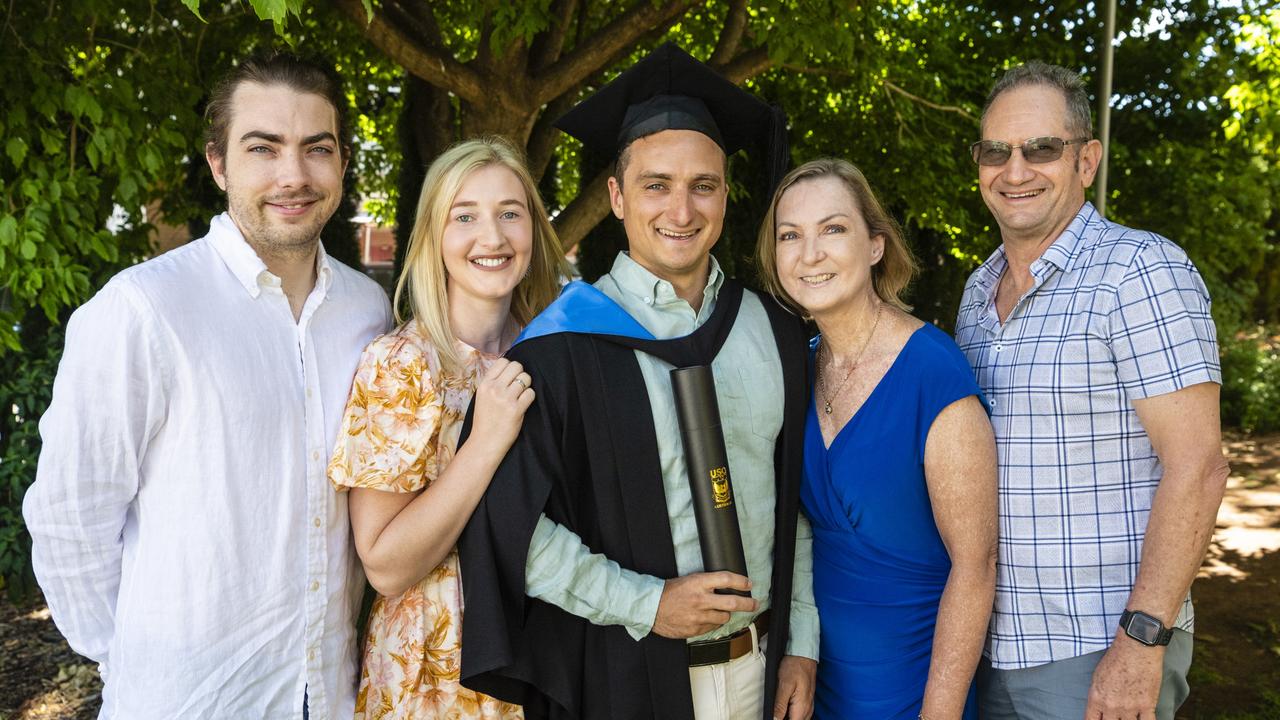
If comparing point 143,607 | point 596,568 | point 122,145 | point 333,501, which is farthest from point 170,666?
point 122,145

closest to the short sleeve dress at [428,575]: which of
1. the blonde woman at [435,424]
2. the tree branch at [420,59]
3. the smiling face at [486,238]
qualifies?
the blonde woman at [435,424]

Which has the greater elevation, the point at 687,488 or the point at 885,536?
the point at 687,488

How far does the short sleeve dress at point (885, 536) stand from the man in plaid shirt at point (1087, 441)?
0.64 feet

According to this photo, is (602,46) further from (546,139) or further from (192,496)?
(192,496)

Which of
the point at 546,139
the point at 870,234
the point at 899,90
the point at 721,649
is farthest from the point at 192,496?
the point at 899,90

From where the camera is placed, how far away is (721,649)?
7.77ft

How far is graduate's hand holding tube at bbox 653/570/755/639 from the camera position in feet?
7.27

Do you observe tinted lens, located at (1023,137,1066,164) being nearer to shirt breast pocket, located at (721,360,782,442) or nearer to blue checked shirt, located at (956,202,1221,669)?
blue checked shirt, located at (956,202,1221,669)

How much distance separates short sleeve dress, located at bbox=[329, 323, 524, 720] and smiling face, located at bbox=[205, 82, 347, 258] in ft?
1.17

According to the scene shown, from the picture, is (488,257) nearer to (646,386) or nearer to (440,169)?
(440,169)

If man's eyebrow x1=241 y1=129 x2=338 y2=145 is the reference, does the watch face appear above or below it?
below

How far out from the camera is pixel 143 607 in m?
2.13

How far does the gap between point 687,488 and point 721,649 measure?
1.35 ft

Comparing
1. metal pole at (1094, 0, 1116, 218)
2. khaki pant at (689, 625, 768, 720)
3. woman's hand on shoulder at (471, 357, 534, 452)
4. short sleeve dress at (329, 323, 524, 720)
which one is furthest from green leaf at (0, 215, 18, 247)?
metal pole at (1094, 0, 1116, 218)
